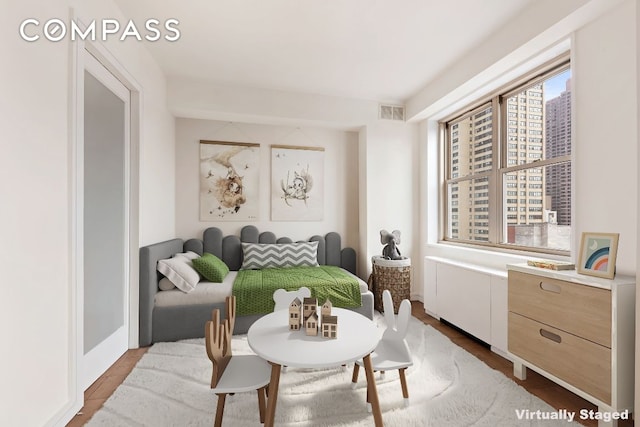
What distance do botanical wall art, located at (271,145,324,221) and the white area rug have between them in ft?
6.99

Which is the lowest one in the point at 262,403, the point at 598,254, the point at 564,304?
the point at 262,403

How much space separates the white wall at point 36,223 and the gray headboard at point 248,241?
199cm

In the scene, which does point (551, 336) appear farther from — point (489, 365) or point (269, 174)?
point (269, 174)

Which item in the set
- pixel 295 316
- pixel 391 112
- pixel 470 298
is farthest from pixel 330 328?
pixel 391 112

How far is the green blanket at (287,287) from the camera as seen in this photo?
275 centimetres

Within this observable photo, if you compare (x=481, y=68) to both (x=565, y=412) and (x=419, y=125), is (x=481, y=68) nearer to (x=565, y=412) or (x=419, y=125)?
(x=419, y=125)

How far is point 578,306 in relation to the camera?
63.6 inches

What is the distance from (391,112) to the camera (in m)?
3.84

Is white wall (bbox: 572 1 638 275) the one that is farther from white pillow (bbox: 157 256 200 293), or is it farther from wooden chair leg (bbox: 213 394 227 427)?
white pillow (bbox: 157 256 200 293)

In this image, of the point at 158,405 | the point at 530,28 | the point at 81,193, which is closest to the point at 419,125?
the point at 530,28

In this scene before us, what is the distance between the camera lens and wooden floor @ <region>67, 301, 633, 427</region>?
5.58ft

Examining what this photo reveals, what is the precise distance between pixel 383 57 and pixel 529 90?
1381mm

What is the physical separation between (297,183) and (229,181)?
90cm

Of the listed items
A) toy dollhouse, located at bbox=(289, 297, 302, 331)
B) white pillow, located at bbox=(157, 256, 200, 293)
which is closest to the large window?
toy dollhouse, located at bbox=(289, 297, 302, 331)
